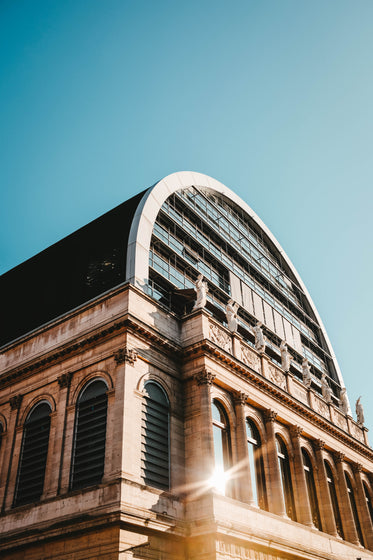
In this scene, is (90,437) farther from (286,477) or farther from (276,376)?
(276,376)

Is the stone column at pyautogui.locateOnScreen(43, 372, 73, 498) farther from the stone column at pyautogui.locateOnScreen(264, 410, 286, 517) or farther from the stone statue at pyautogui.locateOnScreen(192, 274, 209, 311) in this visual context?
the stone column at pyautogui.locateOnScreen(264, 410, 286, 517)

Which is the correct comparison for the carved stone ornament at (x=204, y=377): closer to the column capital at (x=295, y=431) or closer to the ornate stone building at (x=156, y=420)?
the ornate stone building at (x=156, y=420)

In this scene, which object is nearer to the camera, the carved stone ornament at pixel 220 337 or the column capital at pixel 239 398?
the column capital at pixel 239 398

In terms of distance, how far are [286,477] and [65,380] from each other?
12.9 metres

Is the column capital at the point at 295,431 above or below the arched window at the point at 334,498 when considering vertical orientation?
above

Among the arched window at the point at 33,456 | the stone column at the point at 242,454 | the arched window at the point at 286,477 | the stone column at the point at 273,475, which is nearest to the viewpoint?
the arched window at the point at 33,456

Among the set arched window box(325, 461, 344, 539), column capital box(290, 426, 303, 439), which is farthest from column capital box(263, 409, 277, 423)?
arched window box(325, 461, 344, 539)

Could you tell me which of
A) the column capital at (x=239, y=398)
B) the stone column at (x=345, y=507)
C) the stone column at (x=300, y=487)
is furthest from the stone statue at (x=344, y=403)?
the column capital at (x=239, y=398)

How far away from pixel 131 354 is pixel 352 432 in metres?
21.3

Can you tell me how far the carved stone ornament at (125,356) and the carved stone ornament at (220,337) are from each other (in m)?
4.74

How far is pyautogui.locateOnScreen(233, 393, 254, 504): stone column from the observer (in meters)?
24.2

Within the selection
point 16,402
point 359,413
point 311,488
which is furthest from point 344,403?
point 16,402

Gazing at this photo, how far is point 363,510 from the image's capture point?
33.2 m

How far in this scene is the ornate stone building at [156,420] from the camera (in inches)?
832
